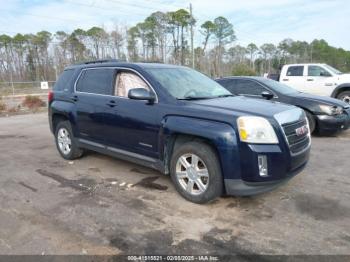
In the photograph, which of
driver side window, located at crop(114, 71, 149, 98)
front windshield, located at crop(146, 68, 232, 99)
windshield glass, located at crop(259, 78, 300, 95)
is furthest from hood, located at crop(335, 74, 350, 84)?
driver side window, located at crop(114, 71, 149, 98)

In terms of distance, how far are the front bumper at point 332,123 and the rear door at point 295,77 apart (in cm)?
546

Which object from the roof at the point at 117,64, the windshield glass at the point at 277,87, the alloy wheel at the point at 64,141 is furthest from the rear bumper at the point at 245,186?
the windshield glass at the point at 277,87

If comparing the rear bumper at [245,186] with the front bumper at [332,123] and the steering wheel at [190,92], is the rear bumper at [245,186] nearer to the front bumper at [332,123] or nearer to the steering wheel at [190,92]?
the steering wheel at [190,92]

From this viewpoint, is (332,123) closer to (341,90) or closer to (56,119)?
(341,90)

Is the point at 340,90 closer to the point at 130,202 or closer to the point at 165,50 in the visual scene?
the point at 130,202

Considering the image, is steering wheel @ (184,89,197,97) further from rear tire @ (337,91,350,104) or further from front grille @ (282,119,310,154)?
rear tire @ (337,91,350,104)

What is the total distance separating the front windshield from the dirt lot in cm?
140

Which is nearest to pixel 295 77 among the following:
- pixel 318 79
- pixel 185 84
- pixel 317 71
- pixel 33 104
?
pixel 317 71

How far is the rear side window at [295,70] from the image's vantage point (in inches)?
534

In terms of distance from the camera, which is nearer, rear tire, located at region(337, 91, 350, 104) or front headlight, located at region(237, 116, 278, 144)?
front headlight, located at region(237, 116, 278, 144)

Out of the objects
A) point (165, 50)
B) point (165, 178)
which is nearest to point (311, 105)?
point (165, 178)

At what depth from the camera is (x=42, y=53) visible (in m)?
57.5

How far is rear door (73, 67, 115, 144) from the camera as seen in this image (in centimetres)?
543

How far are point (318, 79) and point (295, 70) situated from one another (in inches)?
43.7
